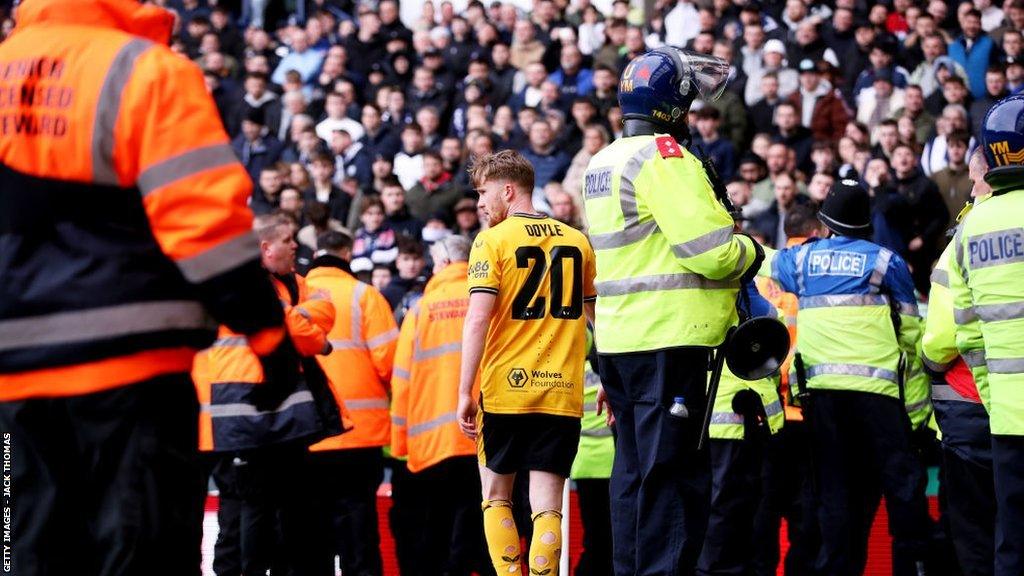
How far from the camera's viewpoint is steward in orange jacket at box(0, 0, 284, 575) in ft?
13.3

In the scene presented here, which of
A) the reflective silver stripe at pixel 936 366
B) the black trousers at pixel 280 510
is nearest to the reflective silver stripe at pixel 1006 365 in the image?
the reflective silver stripe at pixel 936 366

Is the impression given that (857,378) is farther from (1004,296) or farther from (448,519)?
(448,519)

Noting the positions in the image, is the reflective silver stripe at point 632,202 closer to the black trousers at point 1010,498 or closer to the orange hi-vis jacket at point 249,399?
the black trousers at point 1010,498

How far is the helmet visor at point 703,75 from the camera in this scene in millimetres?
6820

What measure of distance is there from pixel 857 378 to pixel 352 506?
3287 mm

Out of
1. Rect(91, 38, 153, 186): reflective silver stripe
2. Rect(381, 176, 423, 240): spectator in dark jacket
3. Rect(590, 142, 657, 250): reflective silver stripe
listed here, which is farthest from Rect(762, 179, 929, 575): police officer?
Rect(381, 176, 423, 240): spectator in dark jacket

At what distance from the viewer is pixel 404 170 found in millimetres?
17062

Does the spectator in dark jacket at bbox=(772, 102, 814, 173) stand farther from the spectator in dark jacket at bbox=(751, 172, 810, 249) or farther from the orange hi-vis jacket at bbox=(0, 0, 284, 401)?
the orange hi-vis jacket at bbox=(0, 0, 284, 401)

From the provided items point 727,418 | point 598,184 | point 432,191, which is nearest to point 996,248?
point 598,184

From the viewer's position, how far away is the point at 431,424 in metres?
9.41

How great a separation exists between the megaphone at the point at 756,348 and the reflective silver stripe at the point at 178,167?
3.01m

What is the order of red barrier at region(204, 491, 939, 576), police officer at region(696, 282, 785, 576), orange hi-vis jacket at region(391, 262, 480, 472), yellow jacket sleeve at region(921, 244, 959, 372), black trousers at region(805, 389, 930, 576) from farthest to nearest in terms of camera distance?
red barrier at region(204, 491, 939, 576) < orange hi-vis jacket at region(391, 262, 480, 472) < black trousers at region(805, 389, 930, 576) < police officer at region(696, 282, 785, 576) < yellow jacket sleeve at region(921, 244, 959, 372)

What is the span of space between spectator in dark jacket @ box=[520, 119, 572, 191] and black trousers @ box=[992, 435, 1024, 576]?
32.1 feet

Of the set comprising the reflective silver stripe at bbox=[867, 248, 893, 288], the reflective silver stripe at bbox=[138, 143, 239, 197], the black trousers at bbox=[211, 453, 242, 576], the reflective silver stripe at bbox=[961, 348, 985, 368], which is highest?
the reflective silver stripe at bbox=[138, 143, 239, 197]
